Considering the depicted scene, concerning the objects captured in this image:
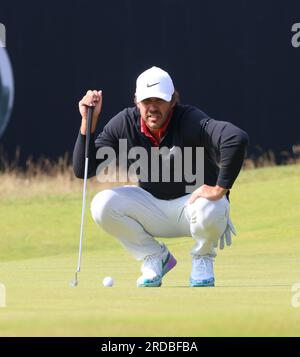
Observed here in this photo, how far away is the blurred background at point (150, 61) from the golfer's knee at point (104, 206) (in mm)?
8158

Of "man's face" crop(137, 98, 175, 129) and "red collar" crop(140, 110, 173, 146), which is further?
"red collar" crop(140, 110, 173, 146)

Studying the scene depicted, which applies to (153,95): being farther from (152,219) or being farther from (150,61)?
(150,61)

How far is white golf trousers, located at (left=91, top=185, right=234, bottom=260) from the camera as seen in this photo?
6664 millimetres

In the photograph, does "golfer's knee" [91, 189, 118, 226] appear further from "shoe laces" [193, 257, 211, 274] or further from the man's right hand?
"shoe laces" [193, 257, 211, 274]

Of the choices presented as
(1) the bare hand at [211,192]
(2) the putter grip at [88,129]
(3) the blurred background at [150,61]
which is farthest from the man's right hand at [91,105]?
(3) the blurred background at [150,61]

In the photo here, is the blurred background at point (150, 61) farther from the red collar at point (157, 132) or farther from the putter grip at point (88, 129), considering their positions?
the red collar at point (157, 132)

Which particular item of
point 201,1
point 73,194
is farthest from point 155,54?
point 73,194

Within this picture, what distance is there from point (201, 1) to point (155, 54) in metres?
0.95

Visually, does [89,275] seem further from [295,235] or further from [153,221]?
[295,235]

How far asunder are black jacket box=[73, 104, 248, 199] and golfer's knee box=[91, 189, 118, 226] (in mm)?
277

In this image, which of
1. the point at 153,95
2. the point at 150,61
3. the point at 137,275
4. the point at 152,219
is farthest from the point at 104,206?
the point at 150,61

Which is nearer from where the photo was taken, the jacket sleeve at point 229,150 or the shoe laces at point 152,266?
the jacket sleeve at point 229,150

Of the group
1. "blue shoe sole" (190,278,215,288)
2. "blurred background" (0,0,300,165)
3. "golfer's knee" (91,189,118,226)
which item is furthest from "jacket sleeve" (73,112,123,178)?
"blurred background" (0,0,300,165)

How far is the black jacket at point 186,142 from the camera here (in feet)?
21.6
